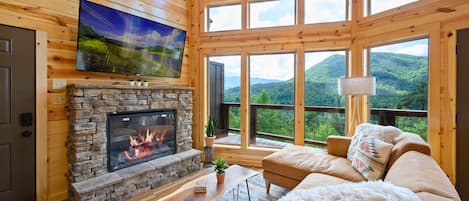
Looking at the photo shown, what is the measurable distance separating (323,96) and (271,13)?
170cm

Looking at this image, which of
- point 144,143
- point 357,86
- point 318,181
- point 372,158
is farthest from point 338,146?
point 144,143

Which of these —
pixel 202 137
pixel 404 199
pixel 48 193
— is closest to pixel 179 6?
pixel 202 137

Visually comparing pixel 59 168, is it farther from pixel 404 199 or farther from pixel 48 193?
pixel 404 199

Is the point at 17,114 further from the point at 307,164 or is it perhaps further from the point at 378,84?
the point at 378,84

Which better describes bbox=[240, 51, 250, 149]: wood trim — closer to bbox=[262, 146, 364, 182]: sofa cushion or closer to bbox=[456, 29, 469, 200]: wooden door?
bbox=[262, 146, 364, 182]: sofa cushion

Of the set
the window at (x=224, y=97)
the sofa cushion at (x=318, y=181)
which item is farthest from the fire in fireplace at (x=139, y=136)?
the sofa cushion at (x=318, y=181)

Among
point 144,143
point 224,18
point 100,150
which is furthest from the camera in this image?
point 224,18

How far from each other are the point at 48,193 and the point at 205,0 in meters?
3.75

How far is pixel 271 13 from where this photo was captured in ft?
13.4

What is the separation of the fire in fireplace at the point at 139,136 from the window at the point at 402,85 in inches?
125

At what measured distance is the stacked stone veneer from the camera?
2.59 meters

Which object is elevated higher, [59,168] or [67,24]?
[67,24]

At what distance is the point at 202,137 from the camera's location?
14.5ft

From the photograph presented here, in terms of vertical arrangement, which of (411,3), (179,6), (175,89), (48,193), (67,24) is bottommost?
(48,193)
